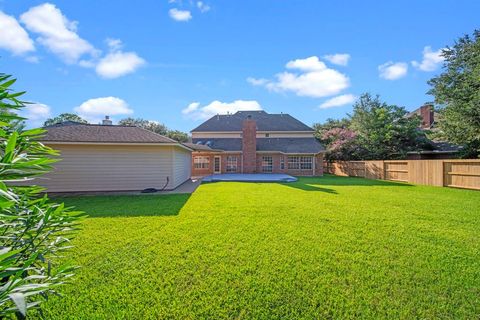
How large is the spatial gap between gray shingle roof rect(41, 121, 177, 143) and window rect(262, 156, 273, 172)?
1420cm

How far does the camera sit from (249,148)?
2517 centimetres

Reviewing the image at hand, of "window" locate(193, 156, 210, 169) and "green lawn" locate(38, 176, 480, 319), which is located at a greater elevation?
"window" locate(193, 156, 210, 169)

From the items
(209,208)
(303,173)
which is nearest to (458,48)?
(303,173)

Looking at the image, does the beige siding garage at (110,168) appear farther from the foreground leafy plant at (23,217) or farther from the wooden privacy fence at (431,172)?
the wooden privacy fence at (431,172)

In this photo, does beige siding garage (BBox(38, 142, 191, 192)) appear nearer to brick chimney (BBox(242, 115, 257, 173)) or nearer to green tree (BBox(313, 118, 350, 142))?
brick chimney (BBox(242, 115, 257, 173))

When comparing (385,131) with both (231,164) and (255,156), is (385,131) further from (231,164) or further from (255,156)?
(231,164)

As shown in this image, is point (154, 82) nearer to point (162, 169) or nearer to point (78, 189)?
point (162, 169)

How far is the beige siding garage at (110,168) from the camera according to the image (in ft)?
40.5

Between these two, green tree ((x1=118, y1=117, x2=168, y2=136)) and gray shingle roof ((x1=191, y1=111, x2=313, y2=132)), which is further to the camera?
green tree ((x1=118, y1=117, x2=168, y2=136))

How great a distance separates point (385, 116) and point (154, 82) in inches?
897

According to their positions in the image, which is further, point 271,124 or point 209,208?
point 271,124

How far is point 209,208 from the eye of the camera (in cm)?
828

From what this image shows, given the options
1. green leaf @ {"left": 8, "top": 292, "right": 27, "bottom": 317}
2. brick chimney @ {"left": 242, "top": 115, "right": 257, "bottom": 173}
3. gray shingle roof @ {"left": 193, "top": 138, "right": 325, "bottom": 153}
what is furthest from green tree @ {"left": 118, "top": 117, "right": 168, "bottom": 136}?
green leaf @ {"left": 8, "top": 292, "right": 27, "bottom": 317}

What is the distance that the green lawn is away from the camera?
9.77 ft
